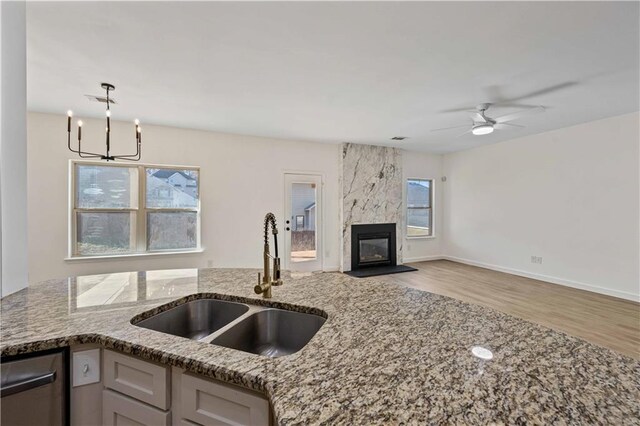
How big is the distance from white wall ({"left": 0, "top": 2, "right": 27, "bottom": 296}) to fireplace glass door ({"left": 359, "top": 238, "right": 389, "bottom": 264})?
5.12 meters

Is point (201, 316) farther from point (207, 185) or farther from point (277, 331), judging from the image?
point (207, 185)

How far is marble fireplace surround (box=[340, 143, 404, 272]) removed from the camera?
5.78 meters

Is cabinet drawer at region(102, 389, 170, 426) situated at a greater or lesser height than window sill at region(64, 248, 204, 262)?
lesser

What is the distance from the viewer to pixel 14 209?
149 centimetres

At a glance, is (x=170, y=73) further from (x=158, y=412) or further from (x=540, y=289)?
(x=540, y=289)

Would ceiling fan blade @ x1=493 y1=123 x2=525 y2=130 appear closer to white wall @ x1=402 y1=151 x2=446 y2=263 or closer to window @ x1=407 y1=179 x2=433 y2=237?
white wall @ x1=402 y1=151 x2=446 y2=263

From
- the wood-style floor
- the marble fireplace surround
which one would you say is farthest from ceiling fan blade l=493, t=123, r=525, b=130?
the wood-style floor

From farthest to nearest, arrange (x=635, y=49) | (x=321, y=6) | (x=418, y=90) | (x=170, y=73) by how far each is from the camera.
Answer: (x=418, y=90) < (x=170, y=73) < (x=635, y=49) < (x=321, y=6)

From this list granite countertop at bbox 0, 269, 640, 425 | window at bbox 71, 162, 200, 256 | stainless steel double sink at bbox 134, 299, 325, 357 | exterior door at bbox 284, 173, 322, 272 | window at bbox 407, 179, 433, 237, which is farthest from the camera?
window at bbox 407, 179, 433, 237

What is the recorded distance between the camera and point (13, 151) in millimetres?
1481

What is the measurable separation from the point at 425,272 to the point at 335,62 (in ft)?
14.6

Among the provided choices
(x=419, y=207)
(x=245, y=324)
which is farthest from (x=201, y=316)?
(x=419, y=207)

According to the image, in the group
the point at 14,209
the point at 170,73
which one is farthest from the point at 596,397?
the point at 170,73

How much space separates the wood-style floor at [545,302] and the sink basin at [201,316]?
3.43 m
